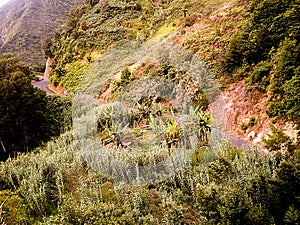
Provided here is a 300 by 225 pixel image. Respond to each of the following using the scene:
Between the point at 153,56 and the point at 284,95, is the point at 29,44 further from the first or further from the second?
the point at 284,95

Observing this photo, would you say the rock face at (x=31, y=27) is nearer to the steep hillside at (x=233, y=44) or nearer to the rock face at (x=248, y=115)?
the steep hillside at (x=233, y=44)

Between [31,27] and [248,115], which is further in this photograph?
[31,27]

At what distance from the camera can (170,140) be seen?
38.3 ft

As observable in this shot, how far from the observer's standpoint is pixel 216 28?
67.5ft

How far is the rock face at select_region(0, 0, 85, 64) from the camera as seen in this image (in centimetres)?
5381

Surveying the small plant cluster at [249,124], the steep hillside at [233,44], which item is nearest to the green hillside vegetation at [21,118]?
the steep hillside at [233,44]

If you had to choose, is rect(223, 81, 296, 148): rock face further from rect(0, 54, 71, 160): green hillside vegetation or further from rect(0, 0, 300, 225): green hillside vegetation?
rect(0, 54, 71, 160): green hillside vegetation

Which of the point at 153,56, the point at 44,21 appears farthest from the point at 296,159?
the point at 44,21

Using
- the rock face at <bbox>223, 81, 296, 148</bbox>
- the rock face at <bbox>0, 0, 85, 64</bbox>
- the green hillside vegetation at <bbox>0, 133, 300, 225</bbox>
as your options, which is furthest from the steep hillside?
the rock face at <bbox>0, 0, 85, 64</bbox>

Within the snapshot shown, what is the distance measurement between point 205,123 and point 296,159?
4.79 meters

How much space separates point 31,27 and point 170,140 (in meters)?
57.1

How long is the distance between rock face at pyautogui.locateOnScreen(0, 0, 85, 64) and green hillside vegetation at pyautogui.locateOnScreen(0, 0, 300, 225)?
2851 centimetres

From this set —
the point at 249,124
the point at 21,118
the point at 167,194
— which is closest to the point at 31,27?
the point at 21,118

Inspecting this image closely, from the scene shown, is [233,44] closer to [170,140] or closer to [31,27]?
[170,140]
